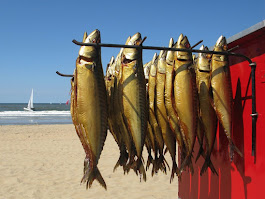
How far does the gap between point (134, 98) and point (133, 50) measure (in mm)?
436

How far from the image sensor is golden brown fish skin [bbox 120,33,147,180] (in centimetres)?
262

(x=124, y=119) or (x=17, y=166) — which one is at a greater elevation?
(x=124, y=119)

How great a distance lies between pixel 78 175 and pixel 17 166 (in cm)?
265

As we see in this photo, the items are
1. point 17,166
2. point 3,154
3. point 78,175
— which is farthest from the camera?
point 3,154

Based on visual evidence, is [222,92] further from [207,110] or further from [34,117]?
[34,117]

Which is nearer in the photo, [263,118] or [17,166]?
[263,118]

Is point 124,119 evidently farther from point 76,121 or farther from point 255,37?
point 255,37

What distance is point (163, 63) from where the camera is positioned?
2854 mm

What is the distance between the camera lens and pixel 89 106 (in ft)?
8.23

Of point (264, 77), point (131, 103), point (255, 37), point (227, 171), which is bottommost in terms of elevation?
point (227, 171)

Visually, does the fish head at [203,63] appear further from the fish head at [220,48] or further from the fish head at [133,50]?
the fish head at [133,50]

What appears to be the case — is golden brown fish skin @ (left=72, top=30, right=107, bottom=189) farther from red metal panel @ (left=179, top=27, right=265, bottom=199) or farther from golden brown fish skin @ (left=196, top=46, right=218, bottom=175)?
red metal panel @ (left=179, top=27, right=265, bottom=199)

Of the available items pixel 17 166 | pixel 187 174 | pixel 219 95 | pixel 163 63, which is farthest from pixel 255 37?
pixel 17 166

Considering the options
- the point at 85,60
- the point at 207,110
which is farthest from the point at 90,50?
the point at 207,110
